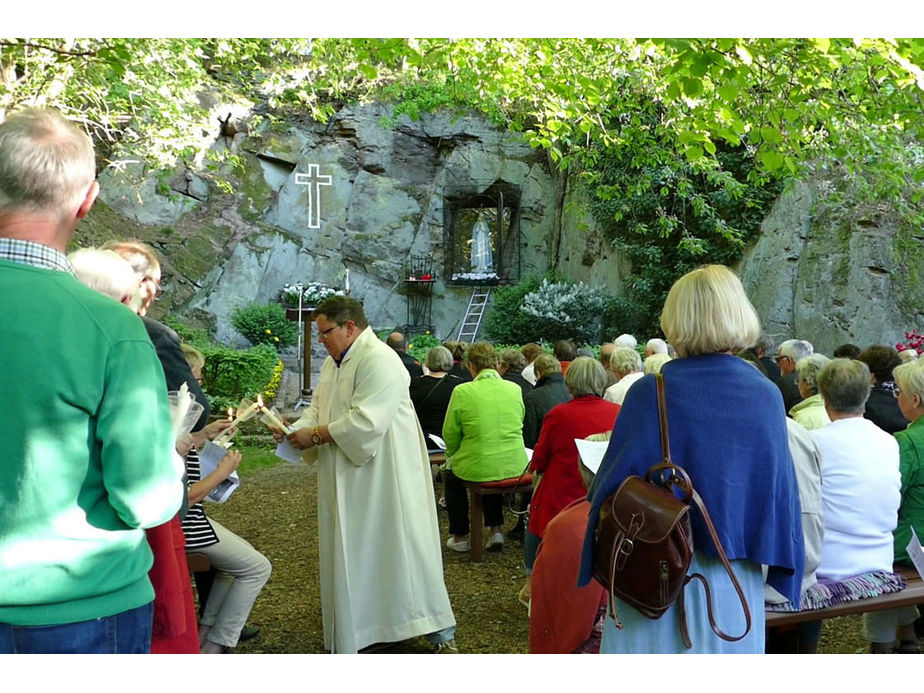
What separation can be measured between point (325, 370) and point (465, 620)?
181 centimetres

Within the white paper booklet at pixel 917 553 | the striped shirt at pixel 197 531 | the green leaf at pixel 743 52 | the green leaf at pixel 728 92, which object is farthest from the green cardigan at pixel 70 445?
the green leaf at pixel 728 92

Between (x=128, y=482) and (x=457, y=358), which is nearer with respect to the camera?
(x=128, y=482)

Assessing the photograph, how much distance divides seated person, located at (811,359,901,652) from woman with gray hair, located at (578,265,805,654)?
1.22 metres

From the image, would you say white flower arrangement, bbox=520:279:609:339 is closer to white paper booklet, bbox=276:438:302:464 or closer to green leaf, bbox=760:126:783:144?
green leaf, bbox=760:126:783:144

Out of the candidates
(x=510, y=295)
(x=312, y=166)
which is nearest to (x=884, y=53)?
(x=510, y=295)

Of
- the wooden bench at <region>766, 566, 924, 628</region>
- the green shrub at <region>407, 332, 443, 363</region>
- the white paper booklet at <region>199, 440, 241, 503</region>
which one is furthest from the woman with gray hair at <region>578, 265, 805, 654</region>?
the green shrub at <region>407, 332, 443, 363</region>

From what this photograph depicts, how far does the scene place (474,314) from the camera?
75.1 ft

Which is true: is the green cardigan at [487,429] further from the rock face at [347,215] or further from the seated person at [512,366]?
the rock face at [347,215]

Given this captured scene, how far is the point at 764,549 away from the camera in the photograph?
250 centimetres

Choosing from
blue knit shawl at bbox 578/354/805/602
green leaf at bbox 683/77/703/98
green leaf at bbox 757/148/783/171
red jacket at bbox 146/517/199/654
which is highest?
green leaf at bbox 683/77/703/98

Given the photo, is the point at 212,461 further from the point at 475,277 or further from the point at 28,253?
the point at 475,277

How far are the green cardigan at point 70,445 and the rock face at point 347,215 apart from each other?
62.1ft

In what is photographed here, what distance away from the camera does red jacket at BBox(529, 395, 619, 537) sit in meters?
4.89

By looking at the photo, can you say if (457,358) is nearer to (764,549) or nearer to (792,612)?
(792,612)
